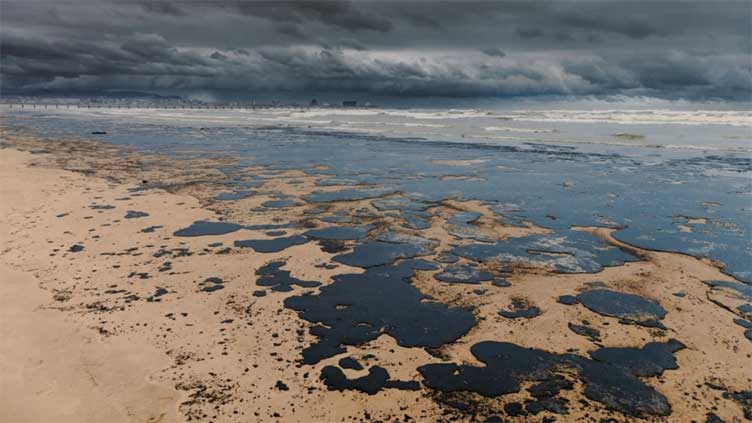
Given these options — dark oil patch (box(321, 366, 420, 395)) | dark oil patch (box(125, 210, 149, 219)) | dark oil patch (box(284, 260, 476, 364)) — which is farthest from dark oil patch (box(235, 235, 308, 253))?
dark oil patch (box(321, 366, 420, 395))

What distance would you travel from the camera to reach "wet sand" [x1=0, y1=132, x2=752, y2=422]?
3738 mm

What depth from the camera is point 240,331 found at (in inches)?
190

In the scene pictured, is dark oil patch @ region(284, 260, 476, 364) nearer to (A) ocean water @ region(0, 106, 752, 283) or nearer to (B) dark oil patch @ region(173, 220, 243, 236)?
(A) ocean water @ region(0, 106, 752, 283)

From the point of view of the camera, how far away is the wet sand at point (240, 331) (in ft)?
12.3

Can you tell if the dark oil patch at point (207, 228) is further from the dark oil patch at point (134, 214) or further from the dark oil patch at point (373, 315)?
the dark oil patch at point (373, 315)

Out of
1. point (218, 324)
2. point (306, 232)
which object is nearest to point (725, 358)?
point (218, 324)

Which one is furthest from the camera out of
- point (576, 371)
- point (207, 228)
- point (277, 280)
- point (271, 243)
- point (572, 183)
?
point (572, 183)

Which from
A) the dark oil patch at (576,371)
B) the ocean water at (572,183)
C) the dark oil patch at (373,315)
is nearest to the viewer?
the dark oil patch at (576,371)

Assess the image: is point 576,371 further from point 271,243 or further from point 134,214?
point 134,214

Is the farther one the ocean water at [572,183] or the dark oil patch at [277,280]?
the ocean water at [572,183]

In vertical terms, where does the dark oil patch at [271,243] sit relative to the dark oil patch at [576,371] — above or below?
above

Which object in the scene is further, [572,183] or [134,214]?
[572,183]

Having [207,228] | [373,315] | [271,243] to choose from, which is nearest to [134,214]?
[207,228]

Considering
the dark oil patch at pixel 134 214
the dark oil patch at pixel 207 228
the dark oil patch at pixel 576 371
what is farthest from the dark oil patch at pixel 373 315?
the dark oil patch at pixel 134 214
